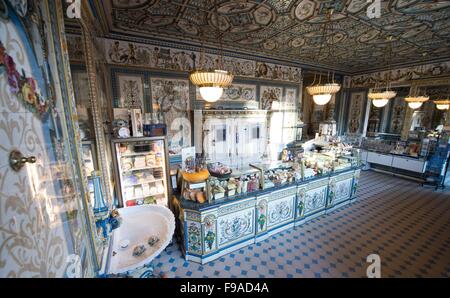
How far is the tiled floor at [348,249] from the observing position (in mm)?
3029

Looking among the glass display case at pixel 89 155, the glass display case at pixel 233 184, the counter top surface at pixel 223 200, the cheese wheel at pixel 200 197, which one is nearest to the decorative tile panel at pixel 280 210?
the counter top surface at pixel 223 200

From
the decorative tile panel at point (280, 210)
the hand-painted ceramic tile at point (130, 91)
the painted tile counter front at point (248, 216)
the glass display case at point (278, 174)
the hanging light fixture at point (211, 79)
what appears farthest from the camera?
the hand-painted ceramic tile at point (130, 91)

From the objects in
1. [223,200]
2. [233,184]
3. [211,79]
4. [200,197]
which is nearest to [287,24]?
[211,79]

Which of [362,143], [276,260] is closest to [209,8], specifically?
[276,260]

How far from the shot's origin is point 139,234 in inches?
97.9

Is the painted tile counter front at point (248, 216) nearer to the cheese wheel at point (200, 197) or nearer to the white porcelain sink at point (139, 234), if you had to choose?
the cheese wheel at point (200, 197)

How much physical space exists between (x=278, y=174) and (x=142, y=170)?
305 centimetres

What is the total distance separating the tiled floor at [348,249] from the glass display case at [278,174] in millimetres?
1178

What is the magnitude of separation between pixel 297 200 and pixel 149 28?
5075 millimetres

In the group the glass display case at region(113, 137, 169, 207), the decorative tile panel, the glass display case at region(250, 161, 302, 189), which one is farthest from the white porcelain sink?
the decorative tile panel

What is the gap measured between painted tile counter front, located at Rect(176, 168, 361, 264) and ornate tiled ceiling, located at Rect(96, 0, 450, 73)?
339 centimetres

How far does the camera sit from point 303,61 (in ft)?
22.2

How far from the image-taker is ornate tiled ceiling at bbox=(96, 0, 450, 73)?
322cm
